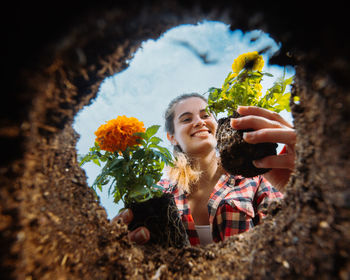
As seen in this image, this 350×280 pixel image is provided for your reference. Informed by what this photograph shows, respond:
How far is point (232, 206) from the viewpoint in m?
1.37

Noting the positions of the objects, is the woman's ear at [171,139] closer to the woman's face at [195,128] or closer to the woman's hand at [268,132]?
the woman's face at [195,128]

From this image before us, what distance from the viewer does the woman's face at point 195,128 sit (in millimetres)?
1691

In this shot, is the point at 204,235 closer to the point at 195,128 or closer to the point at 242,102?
the point at 195,128

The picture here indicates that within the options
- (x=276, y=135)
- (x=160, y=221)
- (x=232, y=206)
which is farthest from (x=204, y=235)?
(x=276, y=135)

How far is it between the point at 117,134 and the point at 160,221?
1.68 feet

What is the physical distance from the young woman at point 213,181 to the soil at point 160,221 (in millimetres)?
51

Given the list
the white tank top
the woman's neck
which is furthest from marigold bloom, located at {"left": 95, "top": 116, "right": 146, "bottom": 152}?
the woman's neck

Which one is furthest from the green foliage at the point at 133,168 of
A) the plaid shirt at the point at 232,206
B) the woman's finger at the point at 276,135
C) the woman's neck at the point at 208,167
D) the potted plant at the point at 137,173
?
the woman's neck at the point at 208,167

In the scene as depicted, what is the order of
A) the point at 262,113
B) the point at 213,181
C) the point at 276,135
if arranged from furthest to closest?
the point at 213,181
the point at 262,113
the point at 276,135

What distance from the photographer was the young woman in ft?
2.59

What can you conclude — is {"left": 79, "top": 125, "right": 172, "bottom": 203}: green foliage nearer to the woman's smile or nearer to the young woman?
the young woman

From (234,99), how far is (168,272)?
880mm

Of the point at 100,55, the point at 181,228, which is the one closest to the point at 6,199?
the point at 100,55

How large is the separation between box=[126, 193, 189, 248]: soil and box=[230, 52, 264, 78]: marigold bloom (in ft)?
2.75
